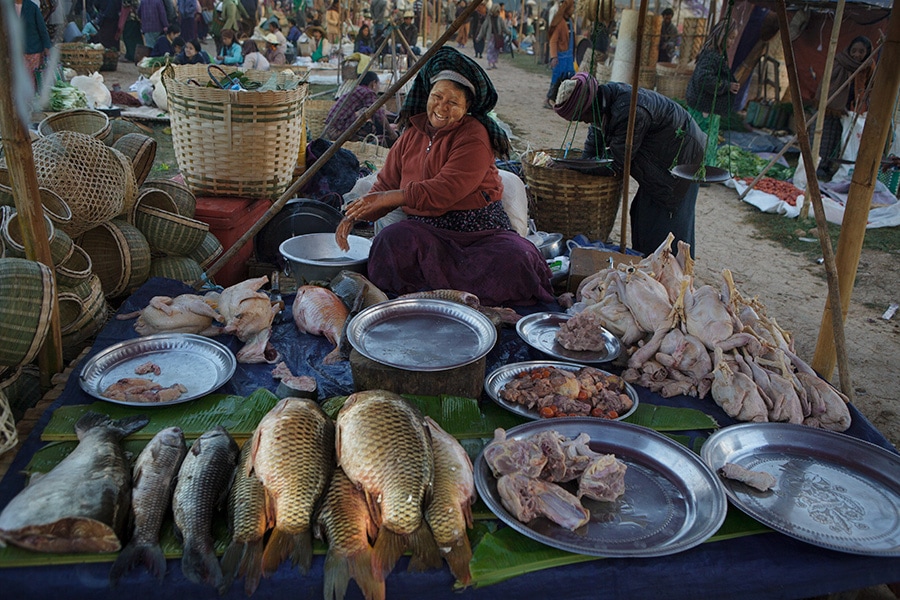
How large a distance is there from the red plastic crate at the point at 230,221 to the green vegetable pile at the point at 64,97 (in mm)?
4926

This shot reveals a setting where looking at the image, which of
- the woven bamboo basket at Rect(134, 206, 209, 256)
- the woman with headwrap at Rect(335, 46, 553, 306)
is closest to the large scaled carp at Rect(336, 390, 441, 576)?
the woman with headwrap at Rect(335, 46, 553, 306)

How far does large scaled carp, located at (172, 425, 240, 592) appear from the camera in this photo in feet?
5.54

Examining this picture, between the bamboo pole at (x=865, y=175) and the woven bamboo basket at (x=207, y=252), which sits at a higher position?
the bamboo pole at (x=865, y=175)

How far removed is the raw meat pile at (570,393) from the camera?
250 centimetres

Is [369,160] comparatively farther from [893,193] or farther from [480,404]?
[893,193]

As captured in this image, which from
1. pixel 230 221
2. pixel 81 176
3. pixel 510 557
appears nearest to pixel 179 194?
pixel 230 221

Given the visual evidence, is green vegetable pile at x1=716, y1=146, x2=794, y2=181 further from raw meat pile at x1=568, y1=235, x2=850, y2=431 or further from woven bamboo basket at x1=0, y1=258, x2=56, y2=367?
woven bamboo basket at x1=0, y1=258, x2=56, y2=367

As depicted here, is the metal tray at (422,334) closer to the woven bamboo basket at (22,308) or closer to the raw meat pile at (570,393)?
the raw meat pile at (570,393)

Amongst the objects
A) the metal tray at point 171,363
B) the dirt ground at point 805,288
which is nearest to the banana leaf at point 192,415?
the metal tray at point 171,363

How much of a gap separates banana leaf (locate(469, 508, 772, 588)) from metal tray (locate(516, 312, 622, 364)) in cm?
113

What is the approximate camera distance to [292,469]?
187cm

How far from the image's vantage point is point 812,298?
576 centimetres

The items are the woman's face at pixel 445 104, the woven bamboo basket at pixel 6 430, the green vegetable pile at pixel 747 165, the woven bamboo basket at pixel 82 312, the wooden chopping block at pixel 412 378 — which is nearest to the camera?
the woven bamboo basket at pixel 6 430

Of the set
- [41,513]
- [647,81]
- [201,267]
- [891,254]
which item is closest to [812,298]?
[891,254]
